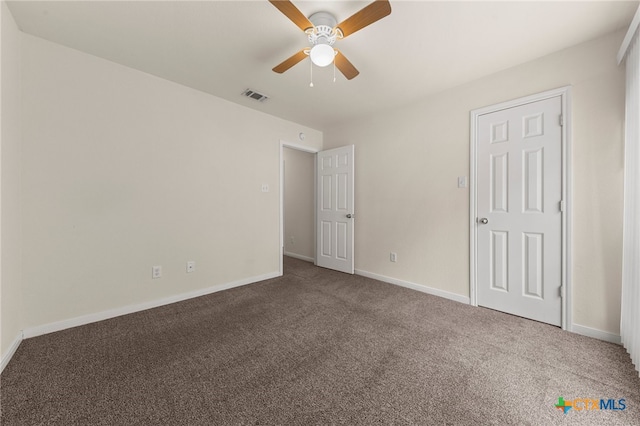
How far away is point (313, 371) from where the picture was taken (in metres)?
1.60

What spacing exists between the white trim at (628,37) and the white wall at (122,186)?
10.8ft

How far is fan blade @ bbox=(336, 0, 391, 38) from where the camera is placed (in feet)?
4.55

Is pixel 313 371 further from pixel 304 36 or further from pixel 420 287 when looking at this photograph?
pixel 304 36

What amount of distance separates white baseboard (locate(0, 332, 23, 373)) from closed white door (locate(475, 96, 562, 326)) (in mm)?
3999

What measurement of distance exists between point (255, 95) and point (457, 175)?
262cm

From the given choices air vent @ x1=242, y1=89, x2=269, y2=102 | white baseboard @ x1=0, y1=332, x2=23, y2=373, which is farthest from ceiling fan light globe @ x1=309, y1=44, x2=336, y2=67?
white baseboard @ x1=0, y1=332, x2=23, y2=373

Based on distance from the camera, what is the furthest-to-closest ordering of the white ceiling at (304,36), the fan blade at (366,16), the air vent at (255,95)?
the air vent at (255,95) < the white ceiling at (304,36) < the fan blade at (366,16)

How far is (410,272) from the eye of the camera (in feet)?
10.6

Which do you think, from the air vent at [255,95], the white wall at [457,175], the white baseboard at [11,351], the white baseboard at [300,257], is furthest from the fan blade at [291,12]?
the white baseboard at [300,257]

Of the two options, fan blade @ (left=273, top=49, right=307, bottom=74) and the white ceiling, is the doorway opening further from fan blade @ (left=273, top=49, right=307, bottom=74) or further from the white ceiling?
fan blade @ (left=273, top=49, right=307, bottom=74)

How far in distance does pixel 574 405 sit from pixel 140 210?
12.0 ft

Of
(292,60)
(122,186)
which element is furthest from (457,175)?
(122,186)

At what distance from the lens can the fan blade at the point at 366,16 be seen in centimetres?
139

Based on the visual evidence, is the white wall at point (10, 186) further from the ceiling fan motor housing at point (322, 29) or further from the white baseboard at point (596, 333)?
the white baseboard at point (596, 333)
